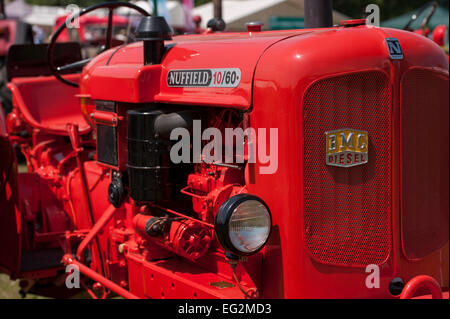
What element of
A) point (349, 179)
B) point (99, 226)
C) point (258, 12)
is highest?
point (258, 12)

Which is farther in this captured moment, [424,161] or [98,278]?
[98,278]

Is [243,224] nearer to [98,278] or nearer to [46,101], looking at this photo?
[98,278]

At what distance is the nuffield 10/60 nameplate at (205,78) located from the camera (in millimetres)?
2584

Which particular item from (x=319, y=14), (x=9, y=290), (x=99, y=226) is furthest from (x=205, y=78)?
(x=9, y=290)

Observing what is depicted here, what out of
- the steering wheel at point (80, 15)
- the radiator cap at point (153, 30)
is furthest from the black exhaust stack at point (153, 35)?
the steering wheel at point (80, 15)

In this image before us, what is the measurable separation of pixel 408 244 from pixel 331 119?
2.14ft

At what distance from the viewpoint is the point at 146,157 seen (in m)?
2.87

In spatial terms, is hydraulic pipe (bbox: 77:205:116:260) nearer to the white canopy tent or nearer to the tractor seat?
the tractor seat

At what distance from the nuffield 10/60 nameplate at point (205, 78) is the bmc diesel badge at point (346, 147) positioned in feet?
1.44

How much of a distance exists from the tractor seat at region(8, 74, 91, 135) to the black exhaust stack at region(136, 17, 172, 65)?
1.53 meters

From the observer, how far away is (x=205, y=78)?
8.93 ft

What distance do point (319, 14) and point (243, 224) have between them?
145 cm

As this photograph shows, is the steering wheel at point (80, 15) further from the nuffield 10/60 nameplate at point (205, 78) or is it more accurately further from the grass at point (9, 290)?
the grass at point (9, 290)
